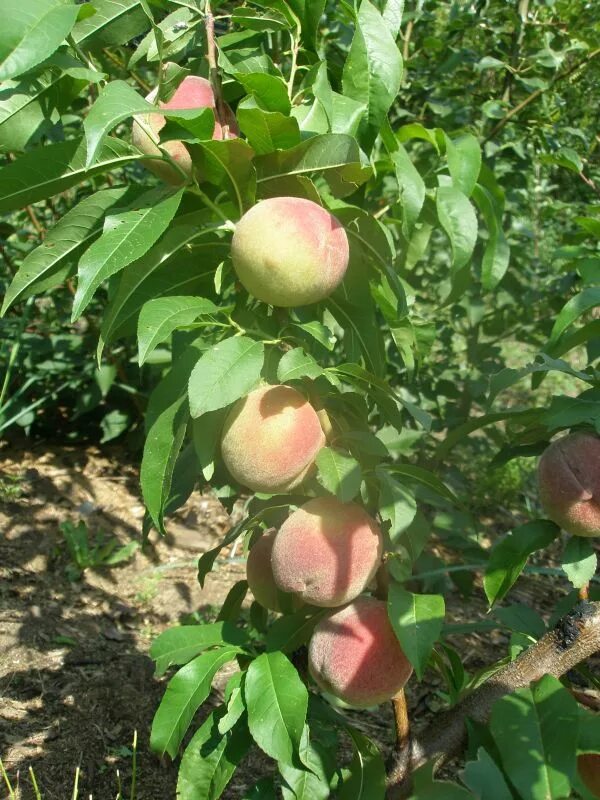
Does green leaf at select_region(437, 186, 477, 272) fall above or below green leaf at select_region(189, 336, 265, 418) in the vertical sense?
below

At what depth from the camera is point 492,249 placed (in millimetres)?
1348

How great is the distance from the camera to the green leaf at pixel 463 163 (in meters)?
1.21

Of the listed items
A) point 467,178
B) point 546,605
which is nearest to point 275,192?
point 467,178

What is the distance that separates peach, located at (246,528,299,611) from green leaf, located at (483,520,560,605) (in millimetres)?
337

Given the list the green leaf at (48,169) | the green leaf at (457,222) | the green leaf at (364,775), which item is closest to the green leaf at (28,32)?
the green leaf at (48,169)

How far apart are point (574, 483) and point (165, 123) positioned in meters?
0.78

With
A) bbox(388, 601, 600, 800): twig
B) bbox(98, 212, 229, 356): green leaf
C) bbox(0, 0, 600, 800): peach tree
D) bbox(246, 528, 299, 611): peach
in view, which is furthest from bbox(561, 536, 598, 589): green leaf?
bbox(98, 212, 229, 356): green leaf

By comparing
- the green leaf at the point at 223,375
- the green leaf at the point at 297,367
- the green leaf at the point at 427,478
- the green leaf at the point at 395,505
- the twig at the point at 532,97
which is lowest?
the twig at the point at 532,97

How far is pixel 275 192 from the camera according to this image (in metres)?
1.17

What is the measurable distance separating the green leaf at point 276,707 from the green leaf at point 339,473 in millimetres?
291

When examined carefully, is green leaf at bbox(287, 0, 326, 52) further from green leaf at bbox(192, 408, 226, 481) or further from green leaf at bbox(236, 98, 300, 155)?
green leaf at bbox(192, 408, 226, 481)

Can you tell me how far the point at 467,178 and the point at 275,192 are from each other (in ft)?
1.01

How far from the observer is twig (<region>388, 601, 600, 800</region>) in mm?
1034

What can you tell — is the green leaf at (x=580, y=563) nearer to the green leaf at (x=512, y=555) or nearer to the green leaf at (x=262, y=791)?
the green leaf at (x=512, y=555)
